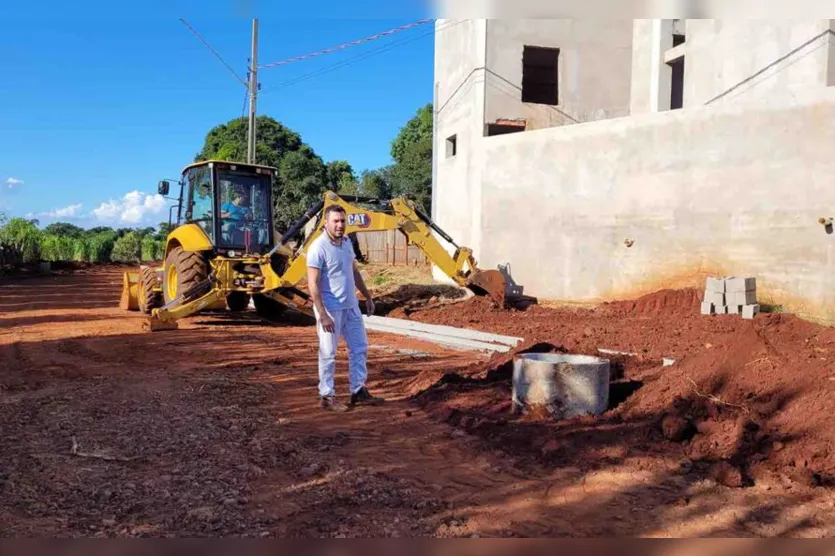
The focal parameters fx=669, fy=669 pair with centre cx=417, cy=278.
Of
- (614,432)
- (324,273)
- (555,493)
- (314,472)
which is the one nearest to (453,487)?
(555,493)

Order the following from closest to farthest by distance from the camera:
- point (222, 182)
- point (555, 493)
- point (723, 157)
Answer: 1. point (555, 493)
2. point (222, 182)
3. point (723, 157)

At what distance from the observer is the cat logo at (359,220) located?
1115 centimetres

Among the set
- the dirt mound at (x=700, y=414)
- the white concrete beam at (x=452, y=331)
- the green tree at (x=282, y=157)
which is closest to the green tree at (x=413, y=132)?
the green tree at (x=282, y=157)

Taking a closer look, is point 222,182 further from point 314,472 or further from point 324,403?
point 314,472

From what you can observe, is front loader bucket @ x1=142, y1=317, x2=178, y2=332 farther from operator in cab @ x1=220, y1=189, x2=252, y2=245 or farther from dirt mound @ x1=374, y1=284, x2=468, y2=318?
dirt mound @ x1=374, y1=284, x2=468, y2=318

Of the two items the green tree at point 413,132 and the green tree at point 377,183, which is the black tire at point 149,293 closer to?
the green tree at point 377,183

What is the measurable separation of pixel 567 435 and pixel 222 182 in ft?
28.0

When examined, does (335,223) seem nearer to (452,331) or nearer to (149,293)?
(452,331)

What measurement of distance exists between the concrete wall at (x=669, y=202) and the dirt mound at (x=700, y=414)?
15.1 feet

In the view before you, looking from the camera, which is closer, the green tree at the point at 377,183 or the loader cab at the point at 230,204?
the loader cab at the point at 230,204

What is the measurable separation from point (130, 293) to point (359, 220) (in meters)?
6.64

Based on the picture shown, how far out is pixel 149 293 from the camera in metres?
A: 13.2

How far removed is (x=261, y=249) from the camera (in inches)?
479

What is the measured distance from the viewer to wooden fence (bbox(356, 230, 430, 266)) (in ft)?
82.8
